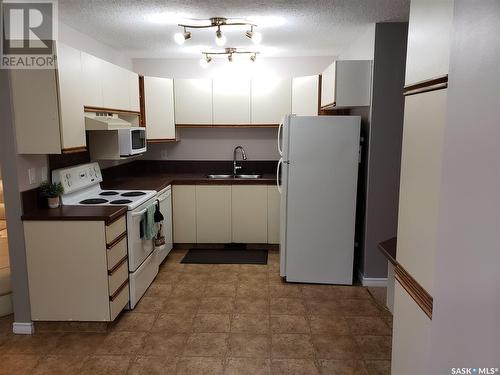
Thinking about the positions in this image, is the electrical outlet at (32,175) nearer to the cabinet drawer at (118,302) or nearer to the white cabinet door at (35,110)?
the white cabinet door at (35,110)

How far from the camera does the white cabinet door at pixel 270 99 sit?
4.81m

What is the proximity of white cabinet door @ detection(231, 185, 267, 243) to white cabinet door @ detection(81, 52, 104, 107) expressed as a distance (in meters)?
1.93

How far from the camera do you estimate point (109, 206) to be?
121 inches

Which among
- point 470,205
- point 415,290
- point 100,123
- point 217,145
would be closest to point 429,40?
point 470,205

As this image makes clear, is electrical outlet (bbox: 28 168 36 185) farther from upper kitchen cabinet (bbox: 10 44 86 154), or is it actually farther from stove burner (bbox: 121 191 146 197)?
stove burner (bbox: 121 191 146 197)

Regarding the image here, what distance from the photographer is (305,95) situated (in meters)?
4.68

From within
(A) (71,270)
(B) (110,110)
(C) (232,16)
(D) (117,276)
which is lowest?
(D) (117,276)

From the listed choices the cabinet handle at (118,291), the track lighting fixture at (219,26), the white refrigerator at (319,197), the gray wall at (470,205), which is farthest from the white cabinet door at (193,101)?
the gray wall at (470,205)

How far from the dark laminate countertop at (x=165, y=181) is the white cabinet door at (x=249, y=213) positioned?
7 cm

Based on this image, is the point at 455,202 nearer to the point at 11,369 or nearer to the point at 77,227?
the point at 77,227

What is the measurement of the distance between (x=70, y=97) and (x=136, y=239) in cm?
124

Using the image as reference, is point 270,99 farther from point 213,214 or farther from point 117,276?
point 117,276

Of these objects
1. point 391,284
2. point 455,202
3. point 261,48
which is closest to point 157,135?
point 261,48

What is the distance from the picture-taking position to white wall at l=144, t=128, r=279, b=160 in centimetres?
527
